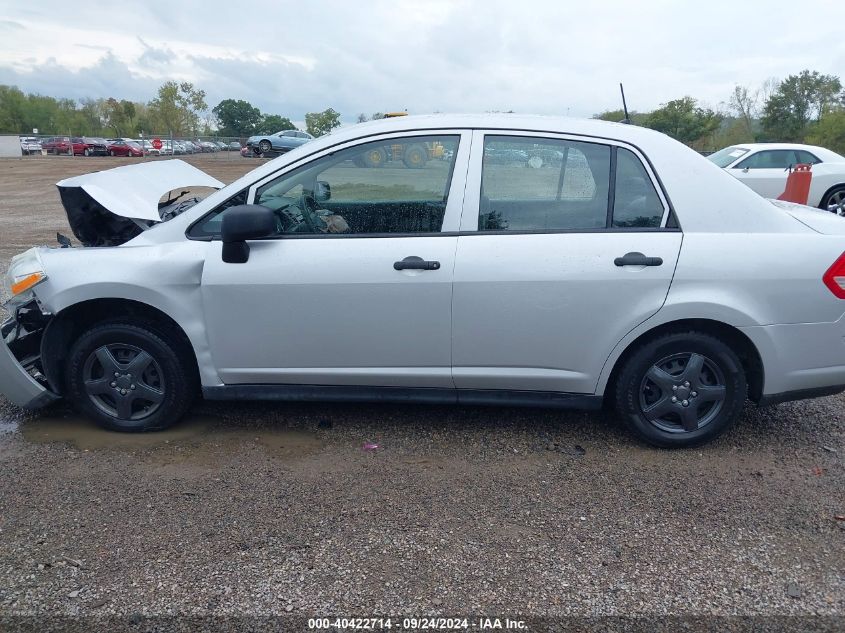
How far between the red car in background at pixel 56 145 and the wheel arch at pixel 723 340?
52349 millimetres

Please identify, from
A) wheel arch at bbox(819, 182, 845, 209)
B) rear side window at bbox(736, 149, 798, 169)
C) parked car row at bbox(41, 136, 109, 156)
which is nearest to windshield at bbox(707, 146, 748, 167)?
rear side window at bbox(736, 149, 798, 169)

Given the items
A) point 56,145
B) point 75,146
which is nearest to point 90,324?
point 75,146

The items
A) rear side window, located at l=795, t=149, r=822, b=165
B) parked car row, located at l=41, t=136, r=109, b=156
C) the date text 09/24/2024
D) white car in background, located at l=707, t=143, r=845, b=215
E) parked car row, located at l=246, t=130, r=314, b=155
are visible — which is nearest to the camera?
the date text 09/24/2024

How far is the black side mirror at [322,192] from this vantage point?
12.4 ft

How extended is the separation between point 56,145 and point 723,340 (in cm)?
5364

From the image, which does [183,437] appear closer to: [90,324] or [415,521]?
[90,324]

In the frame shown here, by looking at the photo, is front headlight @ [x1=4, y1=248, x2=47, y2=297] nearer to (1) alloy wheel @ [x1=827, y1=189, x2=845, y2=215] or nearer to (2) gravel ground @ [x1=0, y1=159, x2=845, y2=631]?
(2) gravel ground @ [x1=0, y1=159, x2=845, y2=631]

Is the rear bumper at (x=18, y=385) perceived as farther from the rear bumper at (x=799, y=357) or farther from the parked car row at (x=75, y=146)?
the parked car row at (x=75, y=146)

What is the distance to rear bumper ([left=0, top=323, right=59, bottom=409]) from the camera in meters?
3.85

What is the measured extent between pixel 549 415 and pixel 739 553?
1.56 metres

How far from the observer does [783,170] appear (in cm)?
1273

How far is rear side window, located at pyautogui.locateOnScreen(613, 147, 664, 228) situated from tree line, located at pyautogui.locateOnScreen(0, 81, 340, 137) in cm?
3156

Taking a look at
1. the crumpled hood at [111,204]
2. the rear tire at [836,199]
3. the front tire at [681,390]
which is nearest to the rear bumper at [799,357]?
the front tire at [681,390]

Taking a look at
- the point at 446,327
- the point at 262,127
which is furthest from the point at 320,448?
the point at 262,127
